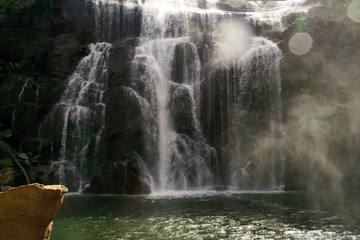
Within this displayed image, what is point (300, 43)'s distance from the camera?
19422 millimetres

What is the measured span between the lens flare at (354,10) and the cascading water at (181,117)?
213 inches

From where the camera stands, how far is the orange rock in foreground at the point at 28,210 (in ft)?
14.1

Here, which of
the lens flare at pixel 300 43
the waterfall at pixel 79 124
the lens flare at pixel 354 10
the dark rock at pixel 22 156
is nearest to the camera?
the dark rock at pixel 22 156

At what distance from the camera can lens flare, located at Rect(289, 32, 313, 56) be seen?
19.1 metres

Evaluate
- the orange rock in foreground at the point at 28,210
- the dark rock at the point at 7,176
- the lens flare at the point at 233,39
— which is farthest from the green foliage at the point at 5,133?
the orange rock in foreground at the point at 28,210

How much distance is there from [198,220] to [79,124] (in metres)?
11.4

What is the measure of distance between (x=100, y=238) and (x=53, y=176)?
10098mm

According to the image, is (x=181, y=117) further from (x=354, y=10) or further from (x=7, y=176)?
(x=354, y=10)

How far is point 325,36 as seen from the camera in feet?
63.3

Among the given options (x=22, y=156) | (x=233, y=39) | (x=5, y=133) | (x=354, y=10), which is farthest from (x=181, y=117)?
(x=354, y=10)

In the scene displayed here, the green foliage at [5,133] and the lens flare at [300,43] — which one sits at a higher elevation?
the lens flare at [300,43]

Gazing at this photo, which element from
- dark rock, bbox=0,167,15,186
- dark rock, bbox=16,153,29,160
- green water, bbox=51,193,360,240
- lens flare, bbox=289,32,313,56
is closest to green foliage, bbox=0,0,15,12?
dark rock, bbox=16,153,29,160

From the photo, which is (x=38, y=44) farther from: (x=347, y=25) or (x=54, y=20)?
(x=347, y=25)

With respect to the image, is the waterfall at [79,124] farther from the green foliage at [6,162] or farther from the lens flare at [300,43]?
the lens flare at [300,43]
